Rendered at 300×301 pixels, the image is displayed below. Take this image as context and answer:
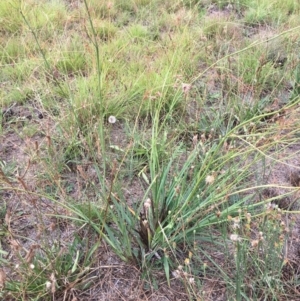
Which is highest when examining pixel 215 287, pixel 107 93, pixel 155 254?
pixel 107 93

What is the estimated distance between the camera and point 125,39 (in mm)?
3055

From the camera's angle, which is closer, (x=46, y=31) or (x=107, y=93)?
(x=107, y=93)

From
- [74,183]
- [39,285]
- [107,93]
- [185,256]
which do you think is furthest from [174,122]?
[39,285]

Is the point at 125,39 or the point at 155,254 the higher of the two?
the point at 125,39

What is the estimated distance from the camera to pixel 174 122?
7.70 feet

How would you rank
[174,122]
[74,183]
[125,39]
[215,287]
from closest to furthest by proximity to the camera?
[215,287], [74,183], [174,122], [125,39]

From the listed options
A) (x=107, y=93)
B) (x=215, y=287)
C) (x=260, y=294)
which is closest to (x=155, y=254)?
(x=215, y=287)

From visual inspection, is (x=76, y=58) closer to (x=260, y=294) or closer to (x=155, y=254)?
(x=155, y=254)

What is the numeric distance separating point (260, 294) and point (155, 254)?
44cm

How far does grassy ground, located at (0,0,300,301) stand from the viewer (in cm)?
157

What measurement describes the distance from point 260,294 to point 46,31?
2.41 meters

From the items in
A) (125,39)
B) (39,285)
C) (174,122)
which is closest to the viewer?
(39,285)

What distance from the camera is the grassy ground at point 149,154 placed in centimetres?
157

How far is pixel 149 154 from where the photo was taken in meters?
2.20
